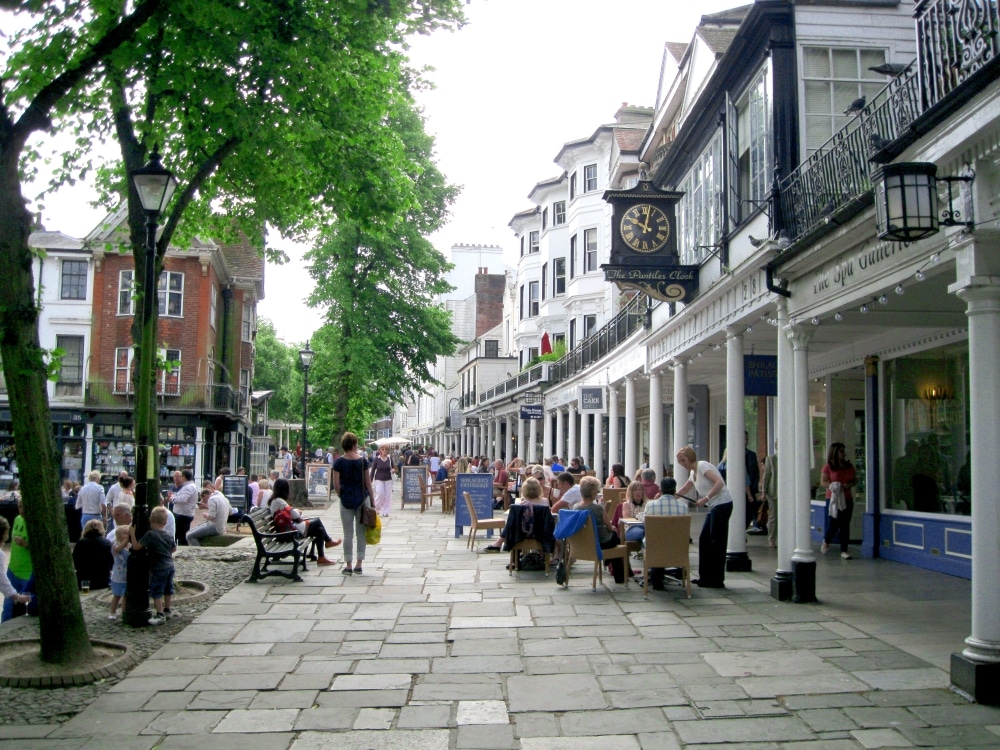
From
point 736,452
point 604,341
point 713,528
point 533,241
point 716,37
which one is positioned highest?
Result: point 533,241

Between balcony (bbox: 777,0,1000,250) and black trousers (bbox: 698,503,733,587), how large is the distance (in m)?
3.37

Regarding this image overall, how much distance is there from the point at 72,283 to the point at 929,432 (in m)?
37.1

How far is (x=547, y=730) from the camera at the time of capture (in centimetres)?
604

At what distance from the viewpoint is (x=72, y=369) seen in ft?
131

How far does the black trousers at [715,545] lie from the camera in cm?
1130

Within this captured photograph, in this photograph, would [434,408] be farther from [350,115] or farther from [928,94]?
[928,94]

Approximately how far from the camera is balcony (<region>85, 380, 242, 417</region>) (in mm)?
38938

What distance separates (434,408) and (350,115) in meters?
85.5

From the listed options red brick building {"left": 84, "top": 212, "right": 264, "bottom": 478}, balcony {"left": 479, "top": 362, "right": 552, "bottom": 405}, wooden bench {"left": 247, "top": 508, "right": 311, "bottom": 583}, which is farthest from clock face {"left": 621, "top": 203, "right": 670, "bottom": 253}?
red brick building {"left": 84, "top": 212, "right": 264, "bottom": 478}

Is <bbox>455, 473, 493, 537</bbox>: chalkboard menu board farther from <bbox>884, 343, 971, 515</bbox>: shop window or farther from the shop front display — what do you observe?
the shop front display

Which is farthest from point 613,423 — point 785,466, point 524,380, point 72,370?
point 72,370

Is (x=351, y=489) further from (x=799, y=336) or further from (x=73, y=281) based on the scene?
(x=73, y=281)

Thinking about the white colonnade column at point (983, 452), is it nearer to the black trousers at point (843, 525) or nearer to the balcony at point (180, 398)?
the black trousers at point (843, 525)

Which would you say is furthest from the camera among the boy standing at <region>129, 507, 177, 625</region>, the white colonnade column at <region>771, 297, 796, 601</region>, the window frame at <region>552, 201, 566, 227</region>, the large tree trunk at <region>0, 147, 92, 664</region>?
the window frame at <region>552, 201, 566, 227</region>
